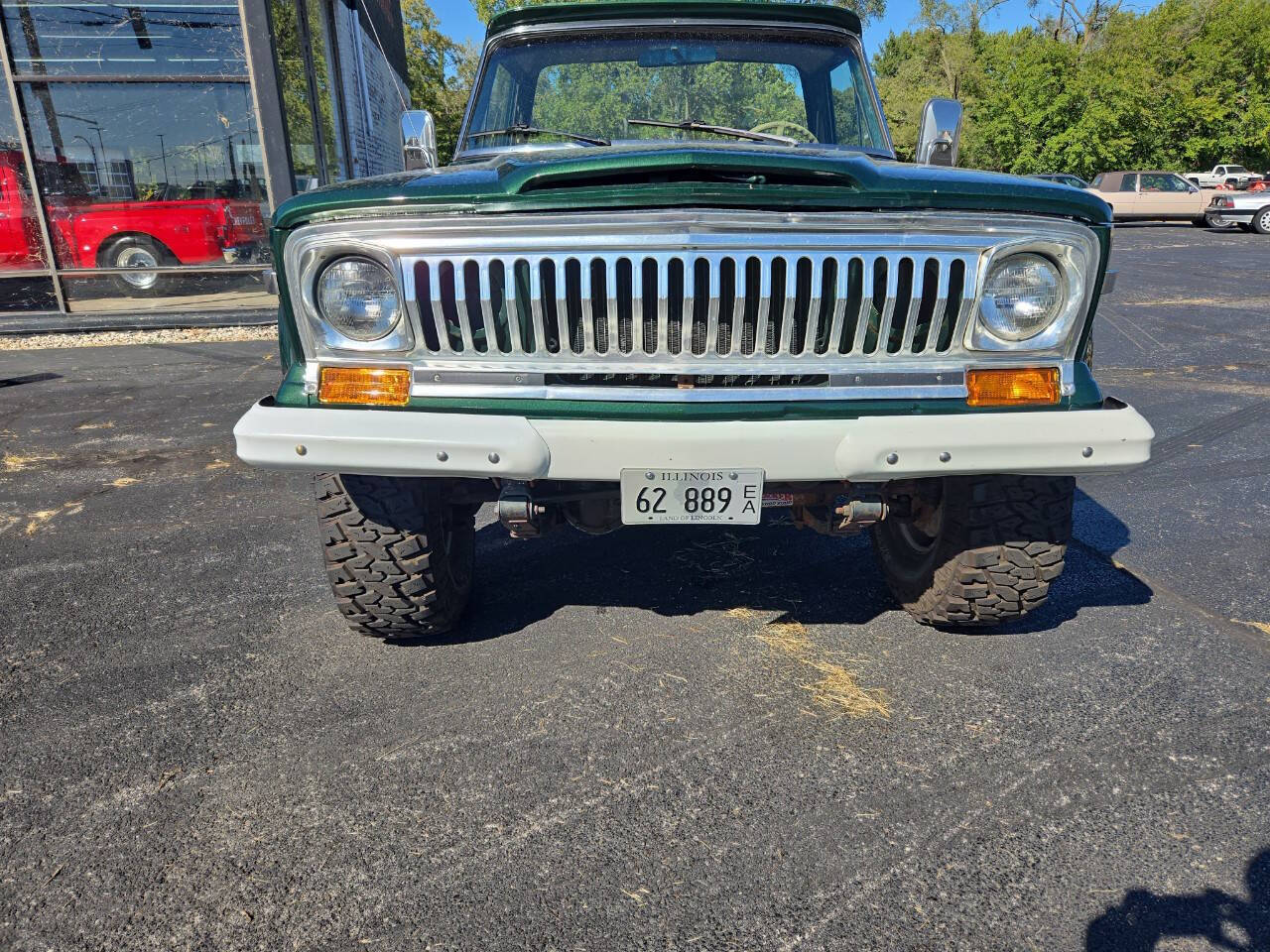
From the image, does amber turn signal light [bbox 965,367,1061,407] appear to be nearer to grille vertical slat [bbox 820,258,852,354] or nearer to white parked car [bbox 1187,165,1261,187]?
grille vertical slat [bbox 820,258,852,354]

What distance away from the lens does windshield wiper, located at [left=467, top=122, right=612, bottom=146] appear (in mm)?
3242

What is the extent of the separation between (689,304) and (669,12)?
217cm

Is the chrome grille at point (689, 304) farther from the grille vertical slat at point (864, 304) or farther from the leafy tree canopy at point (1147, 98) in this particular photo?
the leafy tree canopy at point (1147, 98)

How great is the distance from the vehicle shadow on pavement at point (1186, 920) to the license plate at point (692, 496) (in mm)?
1105

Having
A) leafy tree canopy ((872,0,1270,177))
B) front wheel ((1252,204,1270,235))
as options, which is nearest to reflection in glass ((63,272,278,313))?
front wheel ((1252,204,1270,235))

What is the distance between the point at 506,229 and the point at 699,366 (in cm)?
57

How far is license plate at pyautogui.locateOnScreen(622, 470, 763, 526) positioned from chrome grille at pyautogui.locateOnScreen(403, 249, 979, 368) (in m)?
0.28

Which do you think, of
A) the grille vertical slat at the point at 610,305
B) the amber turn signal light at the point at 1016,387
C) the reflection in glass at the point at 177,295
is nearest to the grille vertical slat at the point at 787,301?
the grille vertical slat at the point at 610,305

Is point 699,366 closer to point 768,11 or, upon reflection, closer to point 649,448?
point 649,448

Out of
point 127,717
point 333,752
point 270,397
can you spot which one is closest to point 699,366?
point 270,397

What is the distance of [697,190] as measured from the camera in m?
2.05

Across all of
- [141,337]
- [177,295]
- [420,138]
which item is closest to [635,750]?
[420,138]

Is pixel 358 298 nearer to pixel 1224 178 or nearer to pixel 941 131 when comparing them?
pixel 941 131

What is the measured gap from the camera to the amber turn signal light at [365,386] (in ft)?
7.23
